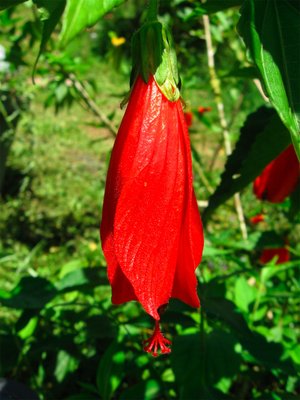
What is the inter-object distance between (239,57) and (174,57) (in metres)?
1.03

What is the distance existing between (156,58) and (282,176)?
0.31m

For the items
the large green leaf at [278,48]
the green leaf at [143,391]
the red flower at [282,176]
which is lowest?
the green leaf at [143,391]

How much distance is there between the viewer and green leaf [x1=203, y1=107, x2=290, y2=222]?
0.47m

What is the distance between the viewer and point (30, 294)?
69 cm

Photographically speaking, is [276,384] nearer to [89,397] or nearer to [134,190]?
[89,397]

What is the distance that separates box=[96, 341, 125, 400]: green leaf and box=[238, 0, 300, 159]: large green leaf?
0.46m

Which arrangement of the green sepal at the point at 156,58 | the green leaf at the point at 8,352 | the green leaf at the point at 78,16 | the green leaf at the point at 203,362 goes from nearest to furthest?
the green leaf at the point at 78,16 → the green sepal at the point at 156,58 → the green leaf at the point at 203,362 → the green leaf at the point at 8,352

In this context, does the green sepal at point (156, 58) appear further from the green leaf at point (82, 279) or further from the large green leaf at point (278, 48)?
the green leaf at point (82, 279)

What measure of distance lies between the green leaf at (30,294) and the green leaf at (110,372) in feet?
0.33

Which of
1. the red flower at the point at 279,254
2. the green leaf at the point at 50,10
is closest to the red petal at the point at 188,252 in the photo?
the green leaf at the point at 50,10

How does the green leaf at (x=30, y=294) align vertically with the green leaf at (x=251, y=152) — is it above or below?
below

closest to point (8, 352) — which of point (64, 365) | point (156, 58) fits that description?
point (64, 365)

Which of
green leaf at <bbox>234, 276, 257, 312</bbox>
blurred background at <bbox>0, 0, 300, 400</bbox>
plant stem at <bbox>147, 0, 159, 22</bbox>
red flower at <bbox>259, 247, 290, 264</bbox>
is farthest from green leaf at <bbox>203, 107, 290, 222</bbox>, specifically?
red flower at <bbox>259, 247, 290, 264</bbox>

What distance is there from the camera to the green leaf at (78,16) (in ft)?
0.87
